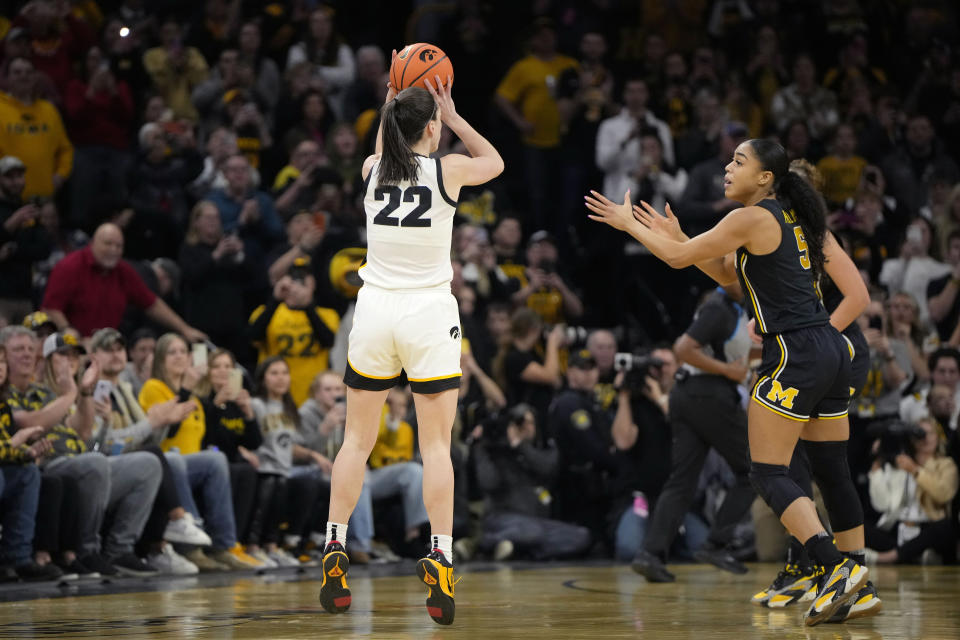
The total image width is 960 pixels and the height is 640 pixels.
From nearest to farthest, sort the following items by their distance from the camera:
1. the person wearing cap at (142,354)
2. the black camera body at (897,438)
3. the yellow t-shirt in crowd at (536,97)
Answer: the person wearing cap at (142,354), the black camera body at (897,438), the yellow t-shirt in crowd at (536,97)

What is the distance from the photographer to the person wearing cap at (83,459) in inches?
341

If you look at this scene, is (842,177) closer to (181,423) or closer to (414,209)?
(181,423)

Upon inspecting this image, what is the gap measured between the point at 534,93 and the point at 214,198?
4147mm

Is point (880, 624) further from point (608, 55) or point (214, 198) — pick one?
point (608, 55)

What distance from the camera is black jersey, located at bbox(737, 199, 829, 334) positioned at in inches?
253

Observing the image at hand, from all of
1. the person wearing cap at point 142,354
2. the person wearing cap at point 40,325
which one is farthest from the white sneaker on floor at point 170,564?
the person wearing cap at point 40,325

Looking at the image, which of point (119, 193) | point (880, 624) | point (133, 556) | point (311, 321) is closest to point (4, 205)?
point (119, 193)

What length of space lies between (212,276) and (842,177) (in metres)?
7.04

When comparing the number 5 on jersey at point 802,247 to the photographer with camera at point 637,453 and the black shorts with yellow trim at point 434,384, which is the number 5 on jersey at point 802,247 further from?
the photographer with camera at point 637,453

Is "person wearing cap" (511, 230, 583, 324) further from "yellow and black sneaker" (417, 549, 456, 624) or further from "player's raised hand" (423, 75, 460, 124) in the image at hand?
"yellow and black sneaker" (417, 549, 456, 624)

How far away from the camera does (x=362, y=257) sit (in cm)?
1222

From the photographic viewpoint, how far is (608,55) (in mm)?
16953

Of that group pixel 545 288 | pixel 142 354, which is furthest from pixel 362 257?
pixel 142 354

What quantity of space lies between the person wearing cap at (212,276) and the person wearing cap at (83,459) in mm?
2698
